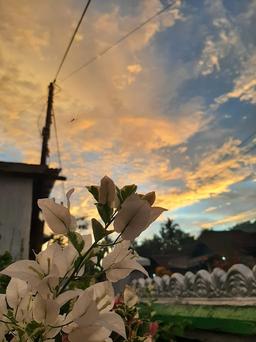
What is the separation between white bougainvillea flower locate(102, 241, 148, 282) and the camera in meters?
0.83

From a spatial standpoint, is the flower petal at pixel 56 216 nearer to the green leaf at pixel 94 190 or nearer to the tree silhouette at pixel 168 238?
the green leaf at pixel 94 190

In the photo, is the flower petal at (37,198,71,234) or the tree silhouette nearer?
the flower petal at (37,198,71,234)

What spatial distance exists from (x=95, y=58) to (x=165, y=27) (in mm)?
1868

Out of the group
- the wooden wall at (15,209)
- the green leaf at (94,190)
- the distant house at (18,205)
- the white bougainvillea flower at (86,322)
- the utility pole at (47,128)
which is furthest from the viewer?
the utility pole at (47,128)

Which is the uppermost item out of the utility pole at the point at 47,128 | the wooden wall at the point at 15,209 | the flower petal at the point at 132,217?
the utility pole at the point at 47,128

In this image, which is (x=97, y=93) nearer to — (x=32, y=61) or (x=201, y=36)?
(x=32, y=61)

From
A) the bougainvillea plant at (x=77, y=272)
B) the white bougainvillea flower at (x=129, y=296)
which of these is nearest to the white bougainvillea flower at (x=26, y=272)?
the bougainvillea plant at (x=77, y=272)

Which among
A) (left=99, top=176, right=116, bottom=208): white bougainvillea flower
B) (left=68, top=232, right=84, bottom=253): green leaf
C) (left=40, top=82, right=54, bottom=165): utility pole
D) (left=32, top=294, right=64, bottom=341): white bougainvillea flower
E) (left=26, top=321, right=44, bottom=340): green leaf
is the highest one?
(left=40, top=82, right=54, bottom=165): utility pole

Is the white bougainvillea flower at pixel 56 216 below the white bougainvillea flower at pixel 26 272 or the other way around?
the other way around

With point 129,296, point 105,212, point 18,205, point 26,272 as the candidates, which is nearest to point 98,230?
point 105,212

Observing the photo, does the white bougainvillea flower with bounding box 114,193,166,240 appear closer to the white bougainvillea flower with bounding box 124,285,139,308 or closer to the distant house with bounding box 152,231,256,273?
the white bougainvillea flower with bounding box 124,285,139,308

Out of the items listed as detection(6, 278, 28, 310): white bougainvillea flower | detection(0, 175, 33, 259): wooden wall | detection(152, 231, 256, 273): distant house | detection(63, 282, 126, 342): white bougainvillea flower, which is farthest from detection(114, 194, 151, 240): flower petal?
detection(152, 231, 256, 273): distant house

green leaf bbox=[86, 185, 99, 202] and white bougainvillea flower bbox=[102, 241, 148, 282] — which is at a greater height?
green leaf bbox=[86, 185, 99, 202]

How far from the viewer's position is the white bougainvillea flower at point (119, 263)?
826 millimetres
